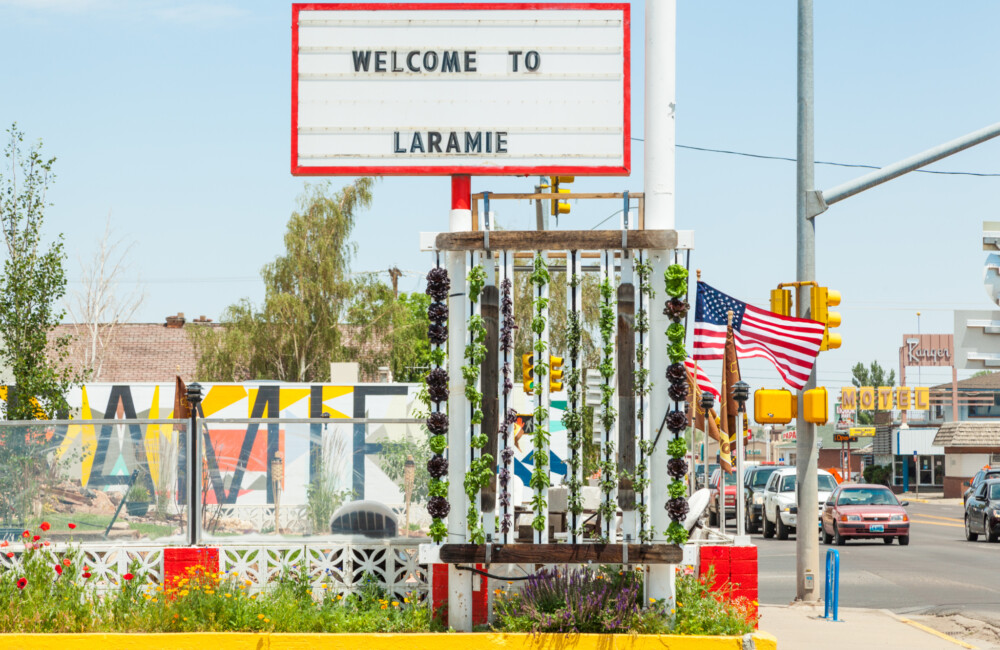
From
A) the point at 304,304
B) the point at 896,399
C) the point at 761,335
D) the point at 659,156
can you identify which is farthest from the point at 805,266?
the point at 896,399

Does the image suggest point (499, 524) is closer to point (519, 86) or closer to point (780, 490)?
point (519, 86)

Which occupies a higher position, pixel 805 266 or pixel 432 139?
pixel 432 139

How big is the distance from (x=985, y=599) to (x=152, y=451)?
12.8 meters

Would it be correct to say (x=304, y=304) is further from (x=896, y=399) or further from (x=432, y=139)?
(x=896, y=399)

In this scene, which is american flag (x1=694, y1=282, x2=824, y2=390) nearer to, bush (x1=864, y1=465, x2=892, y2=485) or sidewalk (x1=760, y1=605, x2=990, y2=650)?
sidewalk (x1=760, y1=605, x2=990, y2=650)

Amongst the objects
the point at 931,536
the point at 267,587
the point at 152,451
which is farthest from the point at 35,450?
the point at 931,536

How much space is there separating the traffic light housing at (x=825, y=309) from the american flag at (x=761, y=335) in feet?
2.49

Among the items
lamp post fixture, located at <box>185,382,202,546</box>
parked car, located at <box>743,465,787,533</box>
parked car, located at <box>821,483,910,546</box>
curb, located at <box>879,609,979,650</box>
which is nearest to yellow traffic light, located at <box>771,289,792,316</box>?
curb, located at <box>879,609,979,650</box>

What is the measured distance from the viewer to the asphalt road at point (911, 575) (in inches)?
693

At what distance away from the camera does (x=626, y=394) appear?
33.5 feet

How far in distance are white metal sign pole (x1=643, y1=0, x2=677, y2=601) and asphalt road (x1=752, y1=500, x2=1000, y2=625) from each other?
783 cm

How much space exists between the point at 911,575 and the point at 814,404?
824 centimetres

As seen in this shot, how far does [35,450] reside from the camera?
463 inches

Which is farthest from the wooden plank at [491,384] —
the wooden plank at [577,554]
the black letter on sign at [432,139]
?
the black letter on sign at [432,139]
